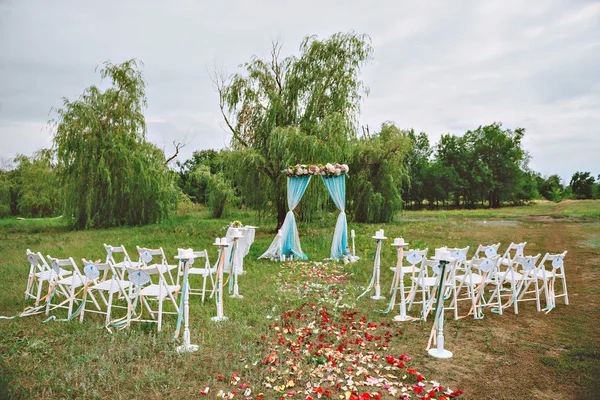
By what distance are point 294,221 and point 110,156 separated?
34.1 ft

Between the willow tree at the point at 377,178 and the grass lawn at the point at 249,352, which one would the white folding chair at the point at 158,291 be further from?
the willow tree at the point at 377,178

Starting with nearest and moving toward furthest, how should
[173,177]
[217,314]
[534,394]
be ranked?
[534,394], [217,314], [173,177]

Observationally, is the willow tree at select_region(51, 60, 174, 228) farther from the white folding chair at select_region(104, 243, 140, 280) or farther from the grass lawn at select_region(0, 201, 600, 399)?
the white folding chair at select_region(104, 243, 140, 280)

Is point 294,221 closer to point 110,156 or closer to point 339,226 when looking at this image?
point 339,226

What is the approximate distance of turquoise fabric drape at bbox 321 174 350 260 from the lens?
9555 millimetres

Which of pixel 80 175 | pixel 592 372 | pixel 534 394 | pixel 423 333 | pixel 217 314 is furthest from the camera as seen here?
pixel 80 175

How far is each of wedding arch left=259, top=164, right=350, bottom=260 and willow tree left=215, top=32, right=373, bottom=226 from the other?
3834mm

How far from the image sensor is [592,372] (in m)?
3.64

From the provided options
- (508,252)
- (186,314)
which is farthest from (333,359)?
(508,252)

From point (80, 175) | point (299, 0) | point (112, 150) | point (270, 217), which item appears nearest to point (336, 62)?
point (299, 0)

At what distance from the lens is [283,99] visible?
46.7ft

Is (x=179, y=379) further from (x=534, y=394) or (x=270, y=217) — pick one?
(x=270, y=217)

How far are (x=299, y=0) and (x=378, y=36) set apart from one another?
538cm

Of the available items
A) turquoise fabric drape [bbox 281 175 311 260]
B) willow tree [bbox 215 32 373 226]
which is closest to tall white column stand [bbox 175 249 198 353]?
turquoise fabric drape [bbox 281 175 311 260]
